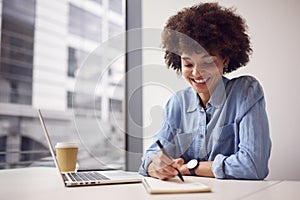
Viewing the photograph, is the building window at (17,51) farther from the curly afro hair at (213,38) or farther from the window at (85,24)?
the curly afro hair at (213,38)

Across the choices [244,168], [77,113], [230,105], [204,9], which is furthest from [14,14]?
[244,168]

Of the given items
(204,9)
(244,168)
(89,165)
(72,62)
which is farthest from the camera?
(72,62)

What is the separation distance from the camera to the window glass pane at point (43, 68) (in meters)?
1.80

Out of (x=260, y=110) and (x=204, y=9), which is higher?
(x=204, y=9)

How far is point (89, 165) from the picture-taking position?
1.82 metres

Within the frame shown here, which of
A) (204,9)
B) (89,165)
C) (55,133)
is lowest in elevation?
(89,165)

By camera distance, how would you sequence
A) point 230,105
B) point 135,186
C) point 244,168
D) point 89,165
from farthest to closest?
1. point 89,165
2. point 230,105
3. point 244,168
4. point 135,186

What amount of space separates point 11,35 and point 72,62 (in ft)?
1.27

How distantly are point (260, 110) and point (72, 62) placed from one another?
1272 millimetres

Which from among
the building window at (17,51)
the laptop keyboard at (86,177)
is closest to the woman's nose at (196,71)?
the laptop keyboard at (86,177)

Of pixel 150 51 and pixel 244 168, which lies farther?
pixel 150 51

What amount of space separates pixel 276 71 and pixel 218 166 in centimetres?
43

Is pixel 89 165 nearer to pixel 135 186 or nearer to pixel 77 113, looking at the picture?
pixel 77 113

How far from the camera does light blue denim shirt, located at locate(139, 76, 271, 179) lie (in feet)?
3.80
